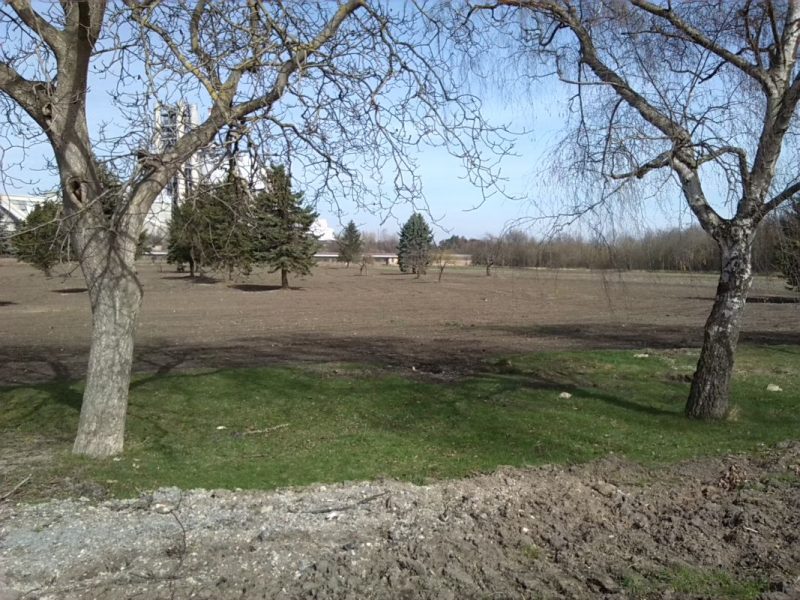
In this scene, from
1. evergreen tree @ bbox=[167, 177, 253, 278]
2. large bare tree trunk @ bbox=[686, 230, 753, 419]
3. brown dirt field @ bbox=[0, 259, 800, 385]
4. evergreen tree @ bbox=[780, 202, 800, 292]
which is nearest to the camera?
evergreen tree @ bbox=[167, 177, 253, 278]

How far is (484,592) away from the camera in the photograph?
13.3ft

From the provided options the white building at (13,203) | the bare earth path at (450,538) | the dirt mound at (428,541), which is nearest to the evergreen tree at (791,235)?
the bare earth path at (450,538)

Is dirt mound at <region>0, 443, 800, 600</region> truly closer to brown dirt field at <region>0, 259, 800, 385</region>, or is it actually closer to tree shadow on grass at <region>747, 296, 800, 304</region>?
brown dirt field at <region>0, 259, 800, 385</region>

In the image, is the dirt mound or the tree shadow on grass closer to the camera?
the dirt mound

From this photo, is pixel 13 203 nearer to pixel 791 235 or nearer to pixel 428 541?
pixel 428 541

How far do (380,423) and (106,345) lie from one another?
3.36 meters

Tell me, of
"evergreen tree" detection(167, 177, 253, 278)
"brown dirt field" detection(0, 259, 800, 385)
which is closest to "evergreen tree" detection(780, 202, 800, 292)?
"brown dirt field" detection(0, 259, 800, 385)

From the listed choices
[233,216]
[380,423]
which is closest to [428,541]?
[380,423]

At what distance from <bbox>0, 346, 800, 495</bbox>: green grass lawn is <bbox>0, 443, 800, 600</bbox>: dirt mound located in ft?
2.32

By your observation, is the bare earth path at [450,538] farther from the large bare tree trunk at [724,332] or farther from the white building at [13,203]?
the white building at [13,203]

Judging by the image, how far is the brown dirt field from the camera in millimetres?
14219

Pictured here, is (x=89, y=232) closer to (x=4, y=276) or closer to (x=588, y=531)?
(x=588, y=531)

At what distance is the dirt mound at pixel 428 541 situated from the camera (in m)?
4.09

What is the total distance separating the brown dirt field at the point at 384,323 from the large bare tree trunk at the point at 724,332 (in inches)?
28.8
